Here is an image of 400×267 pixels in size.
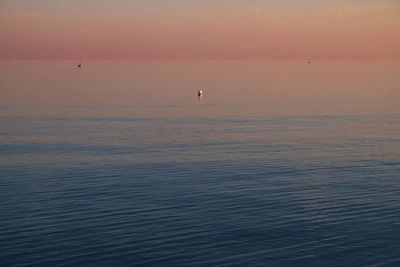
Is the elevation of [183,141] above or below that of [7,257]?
above

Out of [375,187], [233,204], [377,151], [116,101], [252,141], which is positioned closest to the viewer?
[233,204]

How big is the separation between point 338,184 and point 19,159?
45268 millimetres

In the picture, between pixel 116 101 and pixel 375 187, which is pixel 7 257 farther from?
pixel 116 101

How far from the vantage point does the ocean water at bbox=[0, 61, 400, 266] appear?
1619 inches

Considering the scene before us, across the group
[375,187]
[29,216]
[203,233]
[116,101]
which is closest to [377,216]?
[375,187]

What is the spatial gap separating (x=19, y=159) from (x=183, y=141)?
29.7 metres

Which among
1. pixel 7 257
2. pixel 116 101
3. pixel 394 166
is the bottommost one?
pixel 7 257

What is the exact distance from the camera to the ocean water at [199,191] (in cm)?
4112

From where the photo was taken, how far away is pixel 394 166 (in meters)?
72.0

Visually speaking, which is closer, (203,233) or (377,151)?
(203,233)

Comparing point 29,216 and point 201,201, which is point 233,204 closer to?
point 201,201

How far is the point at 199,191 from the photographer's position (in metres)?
58.8

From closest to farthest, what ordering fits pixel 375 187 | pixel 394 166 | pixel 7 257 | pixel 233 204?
1. pixel 7 257
2. pixel 233 204
3. pixel 375 187
4. pixel 394 166

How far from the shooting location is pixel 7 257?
39.0 meters
